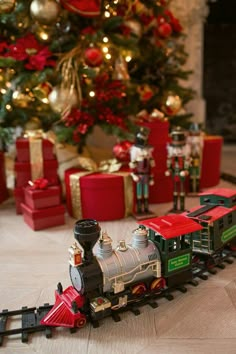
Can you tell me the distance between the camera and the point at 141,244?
4.70ft

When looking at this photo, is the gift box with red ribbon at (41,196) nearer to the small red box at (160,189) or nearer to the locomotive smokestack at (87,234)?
the small red box at (160,189)

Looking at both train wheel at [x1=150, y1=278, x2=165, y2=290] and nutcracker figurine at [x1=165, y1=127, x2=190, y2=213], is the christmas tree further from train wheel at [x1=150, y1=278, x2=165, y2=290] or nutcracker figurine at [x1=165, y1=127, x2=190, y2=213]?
train wheel at [x1=150, y1=278, x2=165, y2=290]

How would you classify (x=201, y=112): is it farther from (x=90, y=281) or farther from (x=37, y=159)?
(x=90, y=281)

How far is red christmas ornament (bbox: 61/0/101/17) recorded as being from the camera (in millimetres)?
2443

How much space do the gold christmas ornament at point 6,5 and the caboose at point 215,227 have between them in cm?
180

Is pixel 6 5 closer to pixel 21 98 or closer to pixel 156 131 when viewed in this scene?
pixel 21 98

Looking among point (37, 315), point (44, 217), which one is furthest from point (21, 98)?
point (37, 315)

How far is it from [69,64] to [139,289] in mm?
1770

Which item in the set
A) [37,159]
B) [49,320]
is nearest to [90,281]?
[49,320]

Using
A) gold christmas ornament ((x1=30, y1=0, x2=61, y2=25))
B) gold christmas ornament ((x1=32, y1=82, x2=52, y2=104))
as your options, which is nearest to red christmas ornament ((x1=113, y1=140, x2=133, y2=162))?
gold christmas ornament ((x1=32, y1=82, x2=52, y2=104))

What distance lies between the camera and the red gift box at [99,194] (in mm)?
2383

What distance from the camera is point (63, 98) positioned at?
249cm

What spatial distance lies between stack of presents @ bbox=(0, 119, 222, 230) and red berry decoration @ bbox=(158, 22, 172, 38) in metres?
0.93

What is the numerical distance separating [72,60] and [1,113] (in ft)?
2.14
